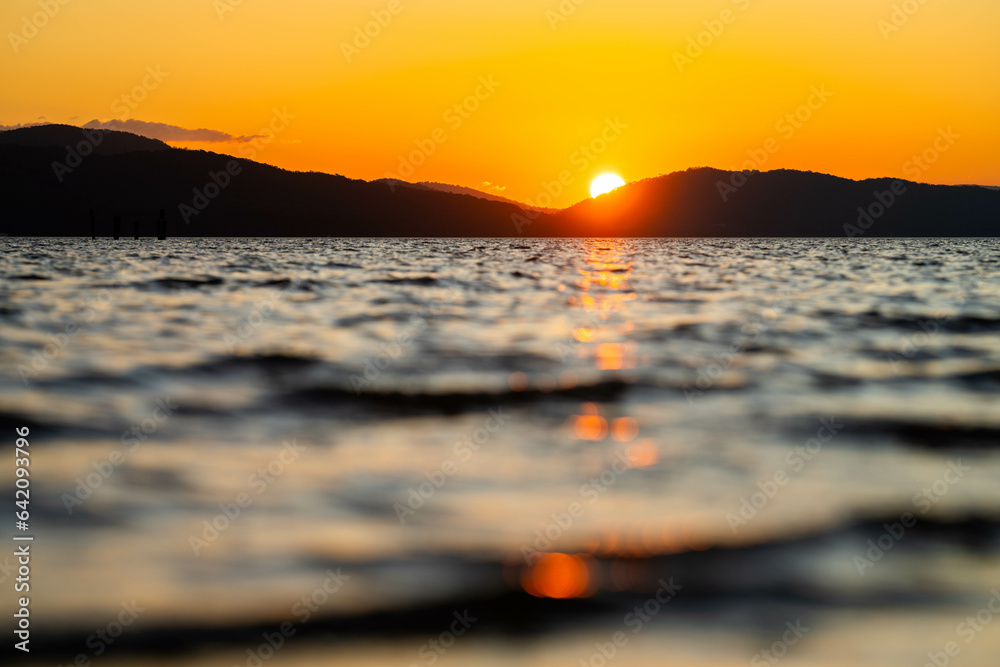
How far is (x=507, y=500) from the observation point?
580cm

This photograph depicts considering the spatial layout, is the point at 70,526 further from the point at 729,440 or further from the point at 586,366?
the point at 586,366

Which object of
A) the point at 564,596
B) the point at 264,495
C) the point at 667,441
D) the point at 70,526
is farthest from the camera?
the point at 667,441

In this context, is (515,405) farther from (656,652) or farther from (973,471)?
(656,652)

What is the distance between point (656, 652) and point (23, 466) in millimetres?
5041

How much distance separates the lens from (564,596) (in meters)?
4.31

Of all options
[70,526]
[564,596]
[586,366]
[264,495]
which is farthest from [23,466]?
[586,366]

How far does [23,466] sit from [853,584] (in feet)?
18.9

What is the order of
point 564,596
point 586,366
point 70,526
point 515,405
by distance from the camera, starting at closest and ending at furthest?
point 564,596, point 70,526, point 515,405, point 586,366

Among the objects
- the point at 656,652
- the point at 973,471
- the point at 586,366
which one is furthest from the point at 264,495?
the point at 586,366

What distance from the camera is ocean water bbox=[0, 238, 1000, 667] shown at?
3.94m

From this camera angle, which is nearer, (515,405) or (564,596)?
(564,596)

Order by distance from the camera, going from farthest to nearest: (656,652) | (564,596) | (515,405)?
(515,405), (564,596), (656,652)

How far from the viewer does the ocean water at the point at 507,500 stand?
12.9 ft

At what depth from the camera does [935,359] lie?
483 inches
